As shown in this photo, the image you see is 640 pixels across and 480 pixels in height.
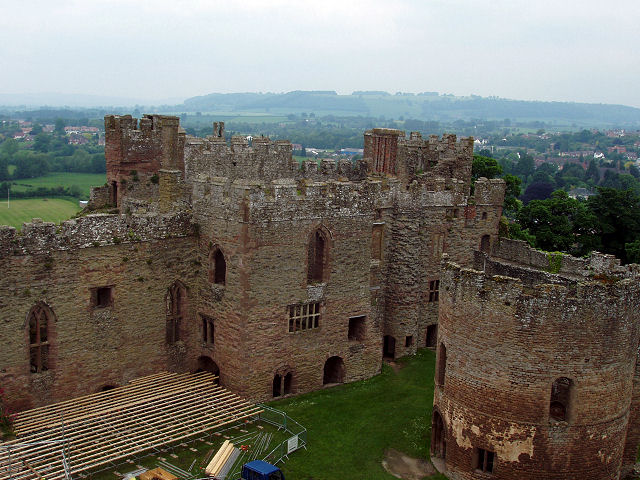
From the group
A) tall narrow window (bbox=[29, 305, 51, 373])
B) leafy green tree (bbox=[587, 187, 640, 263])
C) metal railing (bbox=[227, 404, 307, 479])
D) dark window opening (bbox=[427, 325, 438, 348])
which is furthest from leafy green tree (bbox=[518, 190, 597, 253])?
tall narrow window (bbox=[29, 305, 51, 373])

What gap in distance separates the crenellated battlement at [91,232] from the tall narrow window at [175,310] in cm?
234

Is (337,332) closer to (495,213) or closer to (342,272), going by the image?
(342,272)

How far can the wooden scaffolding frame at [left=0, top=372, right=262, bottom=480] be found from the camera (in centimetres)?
2173

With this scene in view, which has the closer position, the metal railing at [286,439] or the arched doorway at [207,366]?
the metal railing at [286,439]

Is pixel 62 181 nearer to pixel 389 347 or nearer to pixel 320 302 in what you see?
pixel 389 347

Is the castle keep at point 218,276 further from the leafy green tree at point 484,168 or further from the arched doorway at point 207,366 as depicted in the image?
the leafy green tree at point 484,168

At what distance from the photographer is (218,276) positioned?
98.8 ft

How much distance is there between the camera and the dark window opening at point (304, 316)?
29.8 m

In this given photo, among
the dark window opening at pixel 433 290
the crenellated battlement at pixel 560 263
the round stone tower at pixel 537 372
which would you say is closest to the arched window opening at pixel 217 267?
the round stone tower at pixel 537 372

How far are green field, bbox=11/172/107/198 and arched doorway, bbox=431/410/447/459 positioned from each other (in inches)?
3369

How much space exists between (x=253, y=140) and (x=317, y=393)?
15.3 m

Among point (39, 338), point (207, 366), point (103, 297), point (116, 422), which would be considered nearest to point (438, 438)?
point (207, 366)

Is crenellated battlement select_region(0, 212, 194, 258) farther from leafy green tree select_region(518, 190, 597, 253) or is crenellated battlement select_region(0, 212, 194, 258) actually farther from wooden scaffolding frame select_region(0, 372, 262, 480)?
leafy green tree select_region(518, 190, 597, 253)

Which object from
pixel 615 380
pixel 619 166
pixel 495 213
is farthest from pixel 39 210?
pixel 619 166
